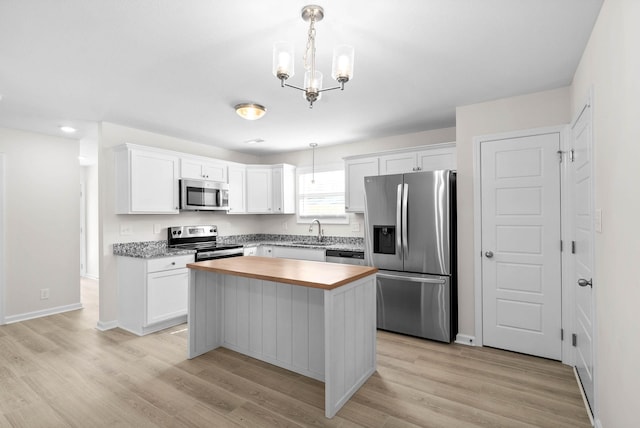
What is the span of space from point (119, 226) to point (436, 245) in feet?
12.3

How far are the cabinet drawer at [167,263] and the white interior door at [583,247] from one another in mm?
3890

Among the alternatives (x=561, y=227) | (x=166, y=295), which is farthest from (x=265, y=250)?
(x=561, y=227)

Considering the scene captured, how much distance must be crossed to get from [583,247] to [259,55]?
2.78 meters

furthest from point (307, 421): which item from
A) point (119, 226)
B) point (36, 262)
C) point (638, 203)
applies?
point (36, 262)

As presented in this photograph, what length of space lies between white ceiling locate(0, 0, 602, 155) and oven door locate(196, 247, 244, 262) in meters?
1.65

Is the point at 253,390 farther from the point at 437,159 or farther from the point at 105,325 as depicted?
the point at 437,159

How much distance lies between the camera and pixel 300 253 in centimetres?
471

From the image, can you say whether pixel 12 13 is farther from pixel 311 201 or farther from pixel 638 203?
pixel 311 201

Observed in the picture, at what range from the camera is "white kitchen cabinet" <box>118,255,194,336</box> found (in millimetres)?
3656

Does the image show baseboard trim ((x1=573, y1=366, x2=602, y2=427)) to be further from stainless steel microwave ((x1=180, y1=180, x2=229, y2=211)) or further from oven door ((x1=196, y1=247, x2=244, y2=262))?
stainless steel microwave ((x1=180, y1=180, x2=229, y2=211))

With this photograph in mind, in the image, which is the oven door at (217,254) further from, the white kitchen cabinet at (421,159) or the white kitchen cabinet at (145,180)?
the white kitchen cabinet at (421,159)

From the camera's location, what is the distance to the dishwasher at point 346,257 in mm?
4184

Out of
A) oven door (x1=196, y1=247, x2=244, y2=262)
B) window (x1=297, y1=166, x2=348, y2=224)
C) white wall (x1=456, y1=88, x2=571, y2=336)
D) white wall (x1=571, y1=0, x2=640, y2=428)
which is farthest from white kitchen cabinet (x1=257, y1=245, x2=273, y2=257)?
white wall (x1=571, y1=0, x2=640, y2=428)

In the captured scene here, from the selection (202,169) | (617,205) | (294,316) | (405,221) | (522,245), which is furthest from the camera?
(202,169)
